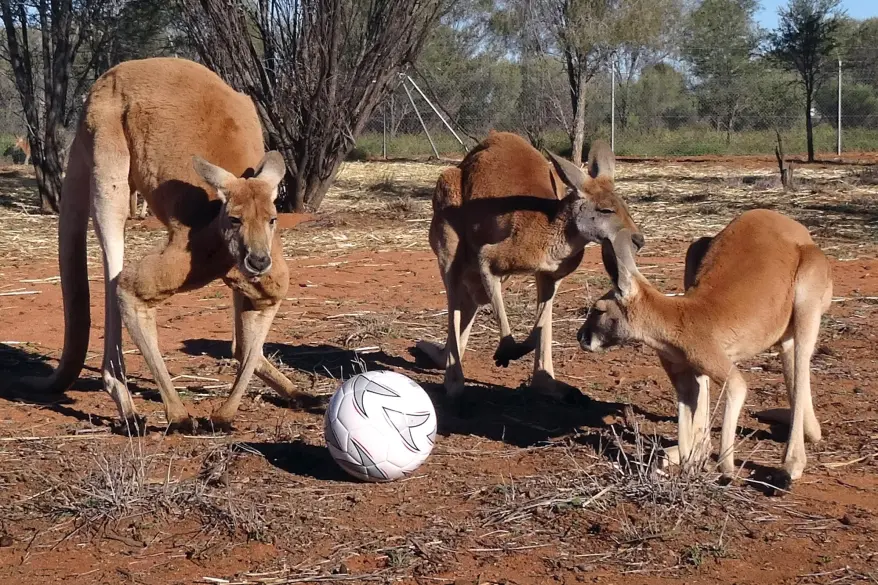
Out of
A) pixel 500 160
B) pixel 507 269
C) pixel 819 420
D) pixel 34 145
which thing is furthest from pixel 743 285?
pixel 34 145

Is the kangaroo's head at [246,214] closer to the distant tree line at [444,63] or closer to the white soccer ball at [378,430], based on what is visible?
the white soccer ball at [378,430]

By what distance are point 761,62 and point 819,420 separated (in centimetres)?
3381

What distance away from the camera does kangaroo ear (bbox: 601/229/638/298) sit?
15.0 ft

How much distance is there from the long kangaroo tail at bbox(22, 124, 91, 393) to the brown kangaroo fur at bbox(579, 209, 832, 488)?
3151 millimetres

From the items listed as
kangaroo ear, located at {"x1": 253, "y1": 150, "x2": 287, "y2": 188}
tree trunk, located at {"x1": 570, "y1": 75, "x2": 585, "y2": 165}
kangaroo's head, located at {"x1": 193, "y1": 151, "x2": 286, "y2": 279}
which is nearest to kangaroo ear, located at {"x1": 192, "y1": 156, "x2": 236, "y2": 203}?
kangaroo's head, located at {"x1": 193, "y1": 151, "x2": 286, "y2": 279}

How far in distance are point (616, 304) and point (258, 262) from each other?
166cm

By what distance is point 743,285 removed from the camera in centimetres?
480

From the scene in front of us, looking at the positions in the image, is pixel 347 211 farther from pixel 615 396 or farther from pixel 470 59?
pixel 470 59

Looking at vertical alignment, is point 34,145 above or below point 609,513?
above

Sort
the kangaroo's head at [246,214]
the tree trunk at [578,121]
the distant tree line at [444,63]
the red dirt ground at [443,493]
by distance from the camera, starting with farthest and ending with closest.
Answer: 1. the tree trunk at [578,121]
2. the distant tree line at [444,63]
3. the kangaroo's head at [246,214]
4. the red dirt ground at [443,493]

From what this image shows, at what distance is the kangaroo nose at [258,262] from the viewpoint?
497cm

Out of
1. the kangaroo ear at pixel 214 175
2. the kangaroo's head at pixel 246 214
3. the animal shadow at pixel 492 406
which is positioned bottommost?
the animal shadow at pixel 492 406

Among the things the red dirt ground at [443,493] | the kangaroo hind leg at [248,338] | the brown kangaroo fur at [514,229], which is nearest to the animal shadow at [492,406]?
the red dirt ground at [443,493]

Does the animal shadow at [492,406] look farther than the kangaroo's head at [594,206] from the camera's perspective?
No
